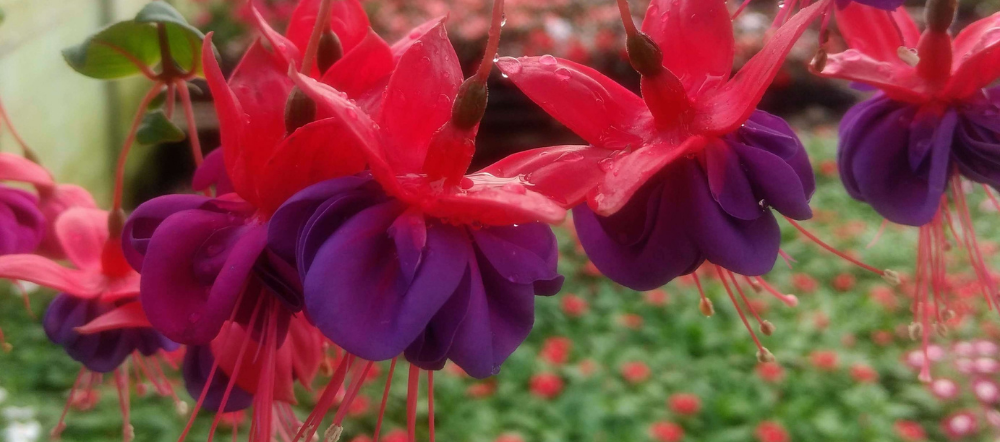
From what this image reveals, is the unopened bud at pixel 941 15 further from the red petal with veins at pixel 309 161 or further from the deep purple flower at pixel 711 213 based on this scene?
the red petal with veins at pixel 309 161

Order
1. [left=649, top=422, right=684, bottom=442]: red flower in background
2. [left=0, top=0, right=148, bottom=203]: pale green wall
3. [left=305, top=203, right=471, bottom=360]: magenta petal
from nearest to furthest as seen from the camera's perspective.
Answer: [left=305, top=203, right=471, bottom=360]: magenta petal → [left=649, top=422, right=684, bottom=442]: red flower in background → [left=0, top=0, right=148, bottom=203]: pale green wall

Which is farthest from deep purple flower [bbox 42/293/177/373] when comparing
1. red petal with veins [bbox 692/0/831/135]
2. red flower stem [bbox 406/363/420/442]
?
red petal with veins [bbox 692/0/831/135]

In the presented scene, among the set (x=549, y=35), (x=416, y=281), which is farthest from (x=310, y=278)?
(x=549, y=35)

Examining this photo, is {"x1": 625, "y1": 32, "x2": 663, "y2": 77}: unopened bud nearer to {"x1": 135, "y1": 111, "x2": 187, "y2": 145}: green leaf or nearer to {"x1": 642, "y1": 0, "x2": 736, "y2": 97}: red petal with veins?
{"x1": 642, "y1": 0, "x2": 736, "y2": 97}: red petal with veins

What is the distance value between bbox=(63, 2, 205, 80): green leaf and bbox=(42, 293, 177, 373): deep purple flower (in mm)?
180

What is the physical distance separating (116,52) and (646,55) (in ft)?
1.33

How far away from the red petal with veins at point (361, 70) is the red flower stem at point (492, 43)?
0.09 metres

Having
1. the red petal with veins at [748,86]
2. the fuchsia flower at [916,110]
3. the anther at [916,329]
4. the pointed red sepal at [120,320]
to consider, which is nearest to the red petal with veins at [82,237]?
the pointed red sepal at [120,320]

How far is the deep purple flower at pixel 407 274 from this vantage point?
13.5 inches

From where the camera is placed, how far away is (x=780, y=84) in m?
4.27

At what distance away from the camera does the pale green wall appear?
2137 mm

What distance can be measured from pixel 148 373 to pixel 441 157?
1.55 feet

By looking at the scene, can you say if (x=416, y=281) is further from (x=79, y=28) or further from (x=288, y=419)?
(x=79, y=28)

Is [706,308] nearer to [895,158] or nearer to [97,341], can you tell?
[895,158]
